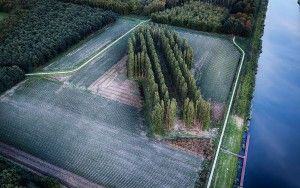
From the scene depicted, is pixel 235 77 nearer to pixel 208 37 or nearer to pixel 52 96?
pixel 208 37

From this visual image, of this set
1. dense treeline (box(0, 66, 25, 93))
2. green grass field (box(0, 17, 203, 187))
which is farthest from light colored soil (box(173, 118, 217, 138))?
dense treeline (box(0, 66, 25, 93))

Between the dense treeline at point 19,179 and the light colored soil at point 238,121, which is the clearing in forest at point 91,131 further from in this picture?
the light colored soil at point 238,121

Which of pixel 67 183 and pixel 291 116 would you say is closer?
pixel 67 183

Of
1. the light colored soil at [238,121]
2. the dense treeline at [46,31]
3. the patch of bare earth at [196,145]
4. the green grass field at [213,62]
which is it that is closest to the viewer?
the patch of bare earth at [196,145]

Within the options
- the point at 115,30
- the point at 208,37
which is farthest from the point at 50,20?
the point at 208,37

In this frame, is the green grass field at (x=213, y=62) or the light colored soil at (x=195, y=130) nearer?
the light colored soil at (x=195, y=130)

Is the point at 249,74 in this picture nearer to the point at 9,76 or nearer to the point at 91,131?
the point at 91,131

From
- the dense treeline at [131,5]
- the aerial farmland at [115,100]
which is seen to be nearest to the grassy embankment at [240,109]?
the aerial farmland at [115,100]
